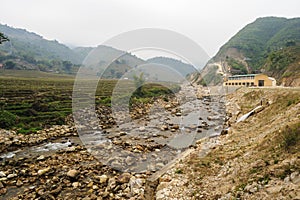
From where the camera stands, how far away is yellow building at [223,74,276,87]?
31312mm

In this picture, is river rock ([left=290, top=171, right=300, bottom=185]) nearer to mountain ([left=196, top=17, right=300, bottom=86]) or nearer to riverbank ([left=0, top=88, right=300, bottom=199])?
riverbank ([left=0, top=88, right=300, bottom=199])

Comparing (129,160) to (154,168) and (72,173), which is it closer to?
(154,168)

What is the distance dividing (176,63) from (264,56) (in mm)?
64630

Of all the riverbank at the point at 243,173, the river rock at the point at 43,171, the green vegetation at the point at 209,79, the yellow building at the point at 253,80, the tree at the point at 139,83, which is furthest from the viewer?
the green vegetation at the point at 209,79

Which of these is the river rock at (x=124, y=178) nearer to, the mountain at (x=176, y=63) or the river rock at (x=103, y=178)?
the river rock at (x=103, y=178)

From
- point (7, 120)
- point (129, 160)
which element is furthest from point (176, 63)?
point (7, 120)

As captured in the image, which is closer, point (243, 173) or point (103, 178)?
point (243, 173)

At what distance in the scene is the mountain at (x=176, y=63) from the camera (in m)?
13.0

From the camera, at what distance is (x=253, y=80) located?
110 feet

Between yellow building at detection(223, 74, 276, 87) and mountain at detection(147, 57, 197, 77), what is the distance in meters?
22.0

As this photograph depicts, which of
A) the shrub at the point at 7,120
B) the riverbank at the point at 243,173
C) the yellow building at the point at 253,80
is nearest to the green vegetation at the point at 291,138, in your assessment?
the riverbank at the point at 243,173

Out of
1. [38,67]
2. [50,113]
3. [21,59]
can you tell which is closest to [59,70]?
[38,67]

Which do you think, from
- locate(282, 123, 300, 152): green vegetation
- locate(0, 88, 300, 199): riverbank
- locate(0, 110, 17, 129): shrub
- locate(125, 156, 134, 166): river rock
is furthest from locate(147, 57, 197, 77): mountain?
locate(0, 110, 17, 129): shrub

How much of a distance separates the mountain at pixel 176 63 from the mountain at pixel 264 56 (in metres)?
20.2
